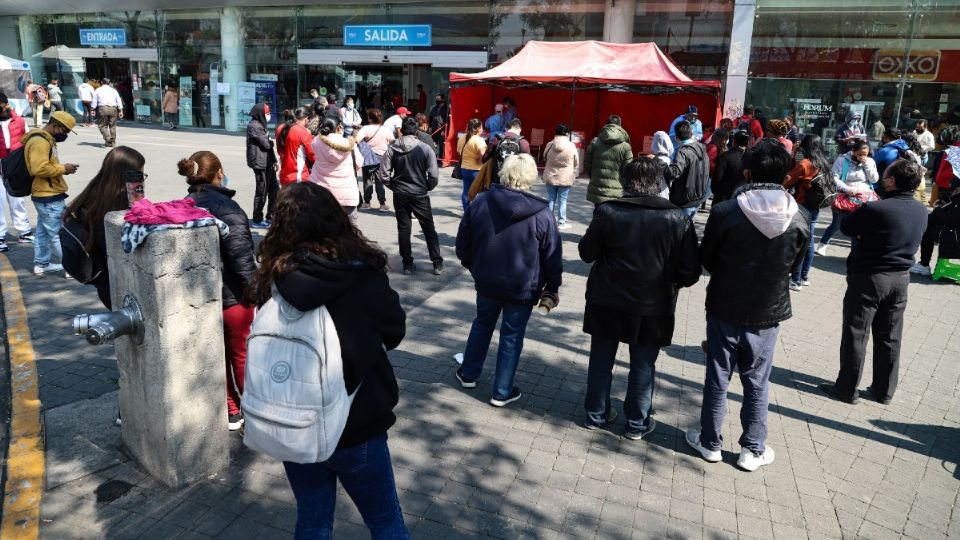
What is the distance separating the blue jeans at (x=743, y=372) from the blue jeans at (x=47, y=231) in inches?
259

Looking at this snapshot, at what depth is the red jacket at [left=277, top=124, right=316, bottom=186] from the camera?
881 centimetres

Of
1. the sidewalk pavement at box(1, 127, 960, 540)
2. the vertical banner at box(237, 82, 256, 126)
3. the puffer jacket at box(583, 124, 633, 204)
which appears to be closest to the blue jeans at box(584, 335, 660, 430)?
the sidewalk pavement at box(1, 127, 960, 540)

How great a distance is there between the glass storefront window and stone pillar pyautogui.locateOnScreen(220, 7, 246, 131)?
13.3 meters

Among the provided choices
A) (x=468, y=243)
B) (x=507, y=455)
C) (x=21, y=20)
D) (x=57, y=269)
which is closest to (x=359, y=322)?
(x=507, y=455)

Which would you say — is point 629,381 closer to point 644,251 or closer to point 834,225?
point 644,251

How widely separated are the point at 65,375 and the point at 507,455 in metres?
3.41

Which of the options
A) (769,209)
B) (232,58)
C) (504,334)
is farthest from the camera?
(232,58)

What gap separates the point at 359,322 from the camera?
8.18ft

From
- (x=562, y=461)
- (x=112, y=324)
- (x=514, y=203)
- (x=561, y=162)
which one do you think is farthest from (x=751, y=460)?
(x=561, y=162)

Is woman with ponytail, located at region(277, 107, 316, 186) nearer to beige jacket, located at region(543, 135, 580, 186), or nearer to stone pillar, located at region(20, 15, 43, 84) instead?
beige jacket, located at region(543, 135, 580, 186)

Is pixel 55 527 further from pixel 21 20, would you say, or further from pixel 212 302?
pixel 21 20

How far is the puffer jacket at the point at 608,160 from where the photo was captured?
8.91 meters

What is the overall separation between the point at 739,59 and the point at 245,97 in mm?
16521

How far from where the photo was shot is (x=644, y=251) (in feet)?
13.5
